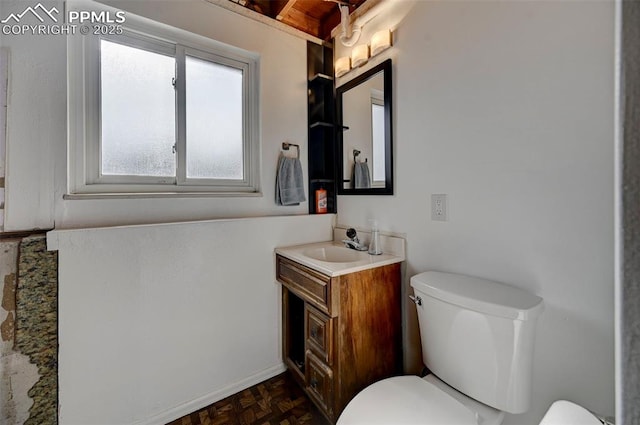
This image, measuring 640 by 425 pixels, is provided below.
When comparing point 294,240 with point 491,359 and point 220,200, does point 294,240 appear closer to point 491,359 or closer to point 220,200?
point 220,200

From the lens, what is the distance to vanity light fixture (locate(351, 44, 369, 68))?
1.61 metres

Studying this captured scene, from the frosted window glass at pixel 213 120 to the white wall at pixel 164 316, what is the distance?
1.33 ft

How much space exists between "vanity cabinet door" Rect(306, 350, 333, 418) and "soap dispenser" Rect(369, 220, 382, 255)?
652 mm

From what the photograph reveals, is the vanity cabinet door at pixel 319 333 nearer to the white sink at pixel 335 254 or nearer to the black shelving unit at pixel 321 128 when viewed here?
the white sink at pixel 335 254

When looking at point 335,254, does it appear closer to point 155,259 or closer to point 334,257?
point 334,257

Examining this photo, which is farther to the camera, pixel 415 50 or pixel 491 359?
pixel 415 50

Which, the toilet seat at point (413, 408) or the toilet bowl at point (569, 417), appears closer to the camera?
the toilet bowl at point (569, 417)

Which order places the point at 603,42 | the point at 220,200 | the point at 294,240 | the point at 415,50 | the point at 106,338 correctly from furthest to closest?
the point at 294,240, the point at 220,200, the point at 415,50, the point at 106,338, the point at 603,42

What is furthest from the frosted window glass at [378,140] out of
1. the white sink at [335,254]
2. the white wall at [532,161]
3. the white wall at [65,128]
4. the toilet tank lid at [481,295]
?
the toilet tank lid at [481,295]

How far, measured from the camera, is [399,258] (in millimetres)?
1419

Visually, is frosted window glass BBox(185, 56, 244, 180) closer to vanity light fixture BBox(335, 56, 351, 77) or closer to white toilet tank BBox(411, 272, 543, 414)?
vanity light fixture BBox(335, 56, 351, 77)

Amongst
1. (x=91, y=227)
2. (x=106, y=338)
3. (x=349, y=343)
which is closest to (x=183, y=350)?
(x=106, y=338)

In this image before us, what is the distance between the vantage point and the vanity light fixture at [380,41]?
146cm

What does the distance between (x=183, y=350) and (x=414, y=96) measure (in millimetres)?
1841
